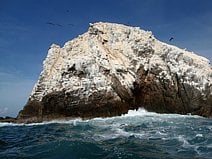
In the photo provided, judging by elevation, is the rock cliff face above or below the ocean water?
above

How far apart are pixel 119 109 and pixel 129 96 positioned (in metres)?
1.63

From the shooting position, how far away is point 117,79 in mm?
27188

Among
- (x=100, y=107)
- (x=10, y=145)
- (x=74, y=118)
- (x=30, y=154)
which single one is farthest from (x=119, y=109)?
(x=30, y=154)

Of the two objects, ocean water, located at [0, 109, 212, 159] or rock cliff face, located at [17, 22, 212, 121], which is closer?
ocean water, located at [0, 109, 212, 159]

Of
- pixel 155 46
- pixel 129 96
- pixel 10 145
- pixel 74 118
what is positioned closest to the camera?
pixel 10 145

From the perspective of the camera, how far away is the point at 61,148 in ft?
43.4

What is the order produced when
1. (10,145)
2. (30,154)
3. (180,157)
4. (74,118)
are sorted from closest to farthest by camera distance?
(180,157) → (30,154) → (10,145) → (74,118)

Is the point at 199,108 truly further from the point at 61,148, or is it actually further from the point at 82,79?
the point at 61,148

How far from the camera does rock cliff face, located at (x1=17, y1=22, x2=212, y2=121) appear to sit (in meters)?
26.3

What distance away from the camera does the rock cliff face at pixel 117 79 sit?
86.4 feet

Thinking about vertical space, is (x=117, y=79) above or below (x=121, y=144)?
above

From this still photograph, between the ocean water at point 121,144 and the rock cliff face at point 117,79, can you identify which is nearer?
the ocean water at point 121,144

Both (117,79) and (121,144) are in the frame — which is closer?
(121,144)

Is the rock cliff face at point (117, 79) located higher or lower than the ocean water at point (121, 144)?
higher
